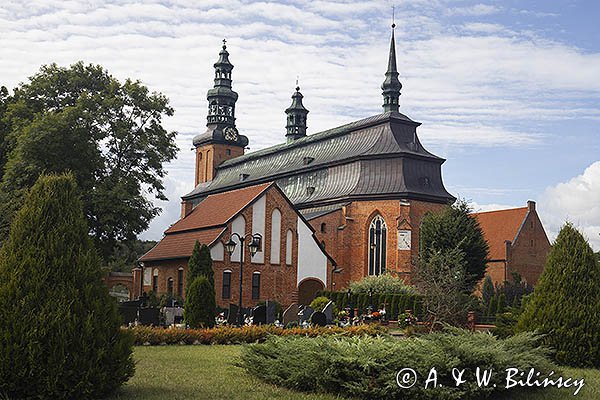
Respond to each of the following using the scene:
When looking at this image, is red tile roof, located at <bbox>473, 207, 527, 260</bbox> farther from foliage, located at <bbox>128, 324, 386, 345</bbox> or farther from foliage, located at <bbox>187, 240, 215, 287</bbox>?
foliage, located at <bbox>128, 324, 386, 345</bbox>

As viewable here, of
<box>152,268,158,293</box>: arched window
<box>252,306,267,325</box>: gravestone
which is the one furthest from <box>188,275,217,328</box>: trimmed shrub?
<box>152,268,158,293</box>: arched window

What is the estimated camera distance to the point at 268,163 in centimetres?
6850

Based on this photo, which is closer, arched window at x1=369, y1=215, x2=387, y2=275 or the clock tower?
arched window at x1=369, y1=215, x2=387, y2=275

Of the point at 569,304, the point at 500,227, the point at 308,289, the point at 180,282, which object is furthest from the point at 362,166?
the point at 569,304

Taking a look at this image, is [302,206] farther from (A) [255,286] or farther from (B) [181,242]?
(A) [255,286]

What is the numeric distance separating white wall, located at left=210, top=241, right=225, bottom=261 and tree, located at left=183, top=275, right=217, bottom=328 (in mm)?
14878

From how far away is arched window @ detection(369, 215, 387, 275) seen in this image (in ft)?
172

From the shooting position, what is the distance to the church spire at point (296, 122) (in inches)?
3051

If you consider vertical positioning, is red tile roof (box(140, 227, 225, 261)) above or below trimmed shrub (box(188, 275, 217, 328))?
above

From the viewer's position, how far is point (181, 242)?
4350 centimetres

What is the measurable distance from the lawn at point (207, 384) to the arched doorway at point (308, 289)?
27.0 metres

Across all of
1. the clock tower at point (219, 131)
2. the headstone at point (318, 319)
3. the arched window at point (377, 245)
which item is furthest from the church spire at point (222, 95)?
the headstone at point (318, 319)

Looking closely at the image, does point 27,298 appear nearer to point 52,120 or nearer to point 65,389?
point 65,389

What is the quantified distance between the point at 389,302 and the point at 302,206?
2333 centimetres
